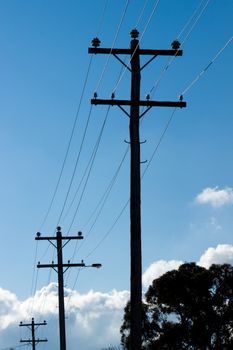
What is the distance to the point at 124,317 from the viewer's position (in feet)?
175

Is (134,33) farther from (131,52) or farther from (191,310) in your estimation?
(191,310)

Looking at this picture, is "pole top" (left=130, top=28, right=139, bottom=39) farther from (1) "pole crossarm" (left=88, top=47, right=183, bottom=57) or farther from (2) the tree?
(2) the tree

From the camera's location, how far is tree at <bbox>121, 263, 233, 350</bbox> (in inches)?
1994

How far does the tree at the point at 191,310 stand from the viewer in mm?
50656

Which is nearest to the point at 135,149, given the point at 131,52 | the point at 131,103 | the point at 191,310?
the point at 131,103

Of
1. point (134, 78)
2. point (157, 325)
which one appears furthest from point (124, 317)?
point (134, 78)

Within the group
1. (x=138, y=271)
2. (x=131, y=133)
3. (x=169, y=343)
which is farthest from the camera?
(x=169, y=343)

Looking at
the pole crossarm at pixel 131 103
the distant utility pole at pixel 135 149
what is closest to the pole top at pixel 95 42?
the distant utility pole at pixel 135 149

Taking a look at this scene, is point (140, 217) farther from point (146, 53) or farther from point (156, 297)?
point (156, 297)

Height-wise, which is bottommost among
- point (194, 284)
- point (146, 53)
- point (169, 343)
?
point (169, 343)

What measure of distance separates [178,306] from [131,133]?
116ft

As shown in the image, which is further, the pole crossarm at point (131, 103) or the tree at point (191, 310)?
the tree at point (191, 310)

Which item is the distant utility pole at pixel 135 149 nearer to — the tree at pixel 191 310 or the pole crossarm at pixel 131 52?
the pole crossarm at pixel 131 52

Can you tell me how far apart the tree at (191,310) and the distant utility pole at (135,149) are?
33.7m
